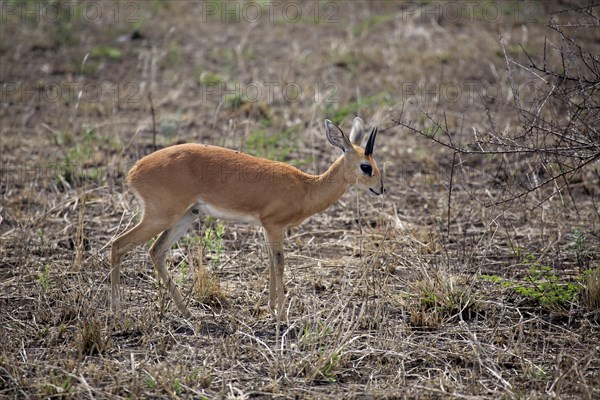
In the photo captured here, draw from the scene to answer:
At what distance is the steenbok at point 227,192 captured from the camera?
6730mm

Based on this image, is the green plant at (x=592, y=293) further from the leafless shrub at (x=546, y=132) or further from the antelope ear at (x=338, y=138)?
the antelope ear at (x=338, y=138)

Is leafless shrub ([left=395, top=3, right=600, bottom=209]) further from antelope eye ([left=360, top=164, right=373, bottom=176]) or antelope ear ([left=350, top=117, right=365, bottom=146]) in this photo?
antelope eye ([left=360, top=164, right=373, bottom=176])

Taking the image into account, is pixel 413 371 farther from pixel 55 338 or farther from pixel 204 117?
pixel 204 117

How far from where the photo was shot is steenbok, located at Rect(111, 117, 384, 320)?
22.1ft

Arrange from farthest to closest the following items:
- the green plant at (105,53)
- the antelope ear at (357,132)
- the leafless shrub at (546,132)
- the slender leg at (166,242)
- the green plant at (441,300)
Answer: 1. the green plant at (105,53)
2. the antelope ear at (357,132)
3. the slender leg at (166,242)
4. the green plant at (441,300)
5. the leafless shrub at (546,132)

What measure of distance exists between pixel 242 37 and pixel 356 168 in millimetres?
8314

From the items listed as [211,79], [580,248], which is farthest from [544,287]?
[211,79]

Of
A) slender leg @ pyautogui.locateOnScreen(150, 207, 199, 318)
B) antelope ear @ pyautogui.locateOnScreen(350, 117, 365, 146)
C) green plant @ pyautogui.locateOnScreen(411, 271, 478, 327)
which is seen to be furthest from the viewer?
antelope ear @ pyautogui.locateOnScreen(350, 117, 365, 146)

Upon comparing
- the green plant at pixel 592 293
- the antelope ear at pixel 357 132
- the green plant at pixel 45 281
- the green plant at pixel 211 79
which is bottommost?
the green plant at pixel 45 281

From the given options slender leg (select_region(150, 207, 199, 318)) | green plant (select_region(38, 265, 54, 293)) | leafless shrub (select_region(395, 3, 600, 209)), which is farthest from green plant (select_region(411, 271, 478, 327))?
green plant (select_region(38, 265, 54, 293))

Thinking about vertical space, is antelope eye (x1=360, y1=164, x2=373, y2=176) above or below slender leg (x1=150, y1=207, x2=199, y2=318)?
above

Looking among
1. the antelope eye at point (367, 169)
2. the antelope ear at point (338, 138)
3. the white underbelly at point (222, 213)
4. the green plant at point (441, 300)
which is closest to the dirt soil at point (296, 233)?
the green plant at point (441, 300)

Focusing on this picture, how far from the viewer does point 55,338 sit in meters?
6.16

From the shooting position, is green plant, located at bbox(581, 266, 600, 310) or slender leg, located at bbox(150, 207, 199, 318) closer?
green plant, located at bbox(581, 266, 600, 310)
